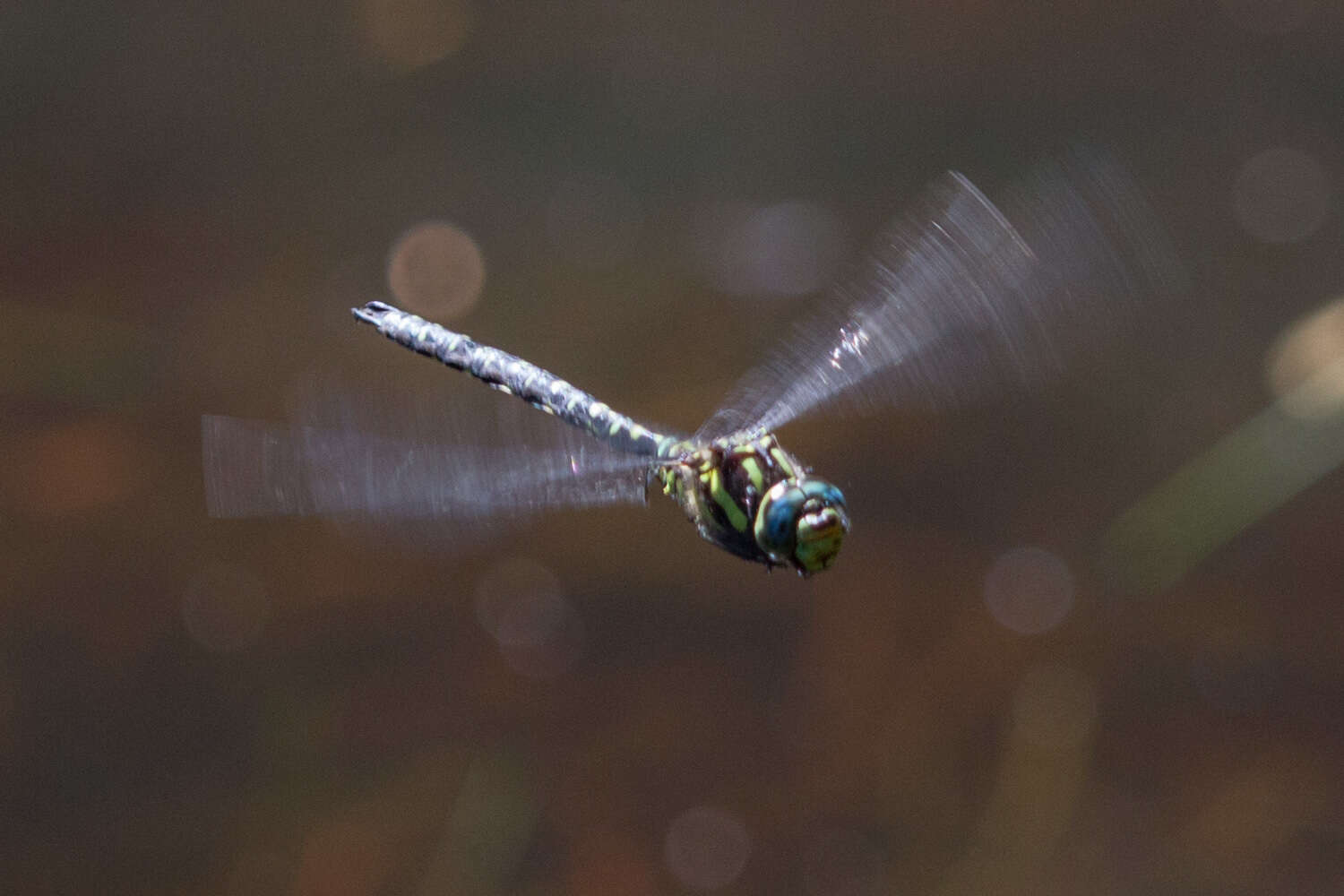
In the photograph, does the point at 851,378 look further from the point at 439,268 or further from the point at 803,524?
the point at 439,268

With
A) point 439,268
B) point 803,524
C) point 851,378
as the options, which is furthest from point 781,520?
point 439,268

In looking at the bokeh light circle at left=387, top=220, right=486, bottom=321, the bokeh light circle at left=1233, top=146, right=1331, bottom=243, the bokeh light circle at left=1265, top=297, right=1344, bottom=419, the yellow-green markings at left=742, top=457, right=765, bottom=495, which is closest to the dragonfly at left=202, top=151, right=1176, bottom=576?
the yellow-green markings at left=742, top=457, right=765, bottom=495

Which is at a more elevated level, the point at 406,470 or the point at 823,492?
the point at 406,470

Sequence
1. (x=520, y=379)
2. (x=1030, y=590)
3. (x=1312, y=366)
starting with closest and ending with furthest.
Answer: (x=520, y=379), (x=1030, y=590), (x=1312, y=366)

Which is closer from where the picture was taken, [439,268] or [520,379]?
[520,379]

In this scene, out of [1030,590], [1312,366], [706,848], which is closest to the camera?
[706,848]

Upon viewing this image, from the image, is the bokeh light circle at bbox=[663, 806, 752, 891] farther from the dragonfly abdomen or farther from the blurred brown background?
the dragonfly abdomen

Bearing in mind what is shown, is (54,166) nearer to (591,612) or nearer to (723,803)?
(591,612)
